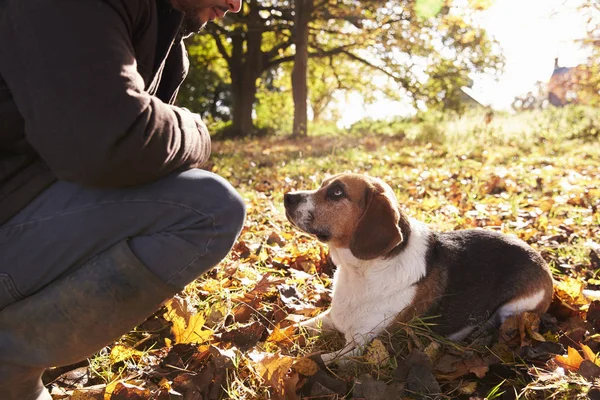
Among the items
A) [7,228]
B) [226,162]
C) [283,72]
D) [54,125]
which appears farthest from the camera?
[283,72]

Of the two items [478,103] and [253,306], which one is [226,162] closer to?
[253,306]

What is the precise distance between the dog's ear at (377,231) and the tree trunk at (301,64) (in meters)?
12.6

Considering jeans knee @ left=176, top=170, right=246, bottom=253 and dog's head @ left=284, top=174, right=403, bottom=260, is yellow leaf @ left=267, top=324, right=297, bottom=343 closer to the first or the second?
dog's head @ left=284, top=174, right=403, bottom=260

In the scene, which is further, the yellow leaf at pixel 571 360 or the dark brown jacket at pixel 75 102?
the yellow leaf at pixel 571 360

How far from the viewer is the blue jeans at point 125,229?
2.05 m

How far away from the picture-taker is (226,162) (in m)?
9.98

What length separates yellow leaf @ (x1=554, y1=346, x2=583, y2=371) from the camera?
99.7 inches

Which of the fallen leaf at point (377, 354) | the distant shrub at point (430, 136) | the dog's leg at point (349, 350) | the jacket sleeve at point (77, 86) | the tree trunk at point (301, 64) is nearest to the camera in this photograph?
the jacket sleeve at point (77, 86)

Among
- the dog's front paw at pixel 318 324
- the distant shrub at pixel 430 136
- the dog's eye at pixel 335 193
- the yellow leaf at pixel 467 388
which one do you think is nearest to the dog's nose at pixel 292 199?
the dog's eye at pixel 335 193

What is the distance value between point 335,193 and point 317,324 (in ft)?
2.61

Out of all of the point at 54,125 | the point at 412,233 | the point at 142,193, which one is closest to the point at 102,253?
the point at 142,193

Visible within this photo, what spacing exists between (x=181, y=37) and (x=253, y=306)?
5.41 ft

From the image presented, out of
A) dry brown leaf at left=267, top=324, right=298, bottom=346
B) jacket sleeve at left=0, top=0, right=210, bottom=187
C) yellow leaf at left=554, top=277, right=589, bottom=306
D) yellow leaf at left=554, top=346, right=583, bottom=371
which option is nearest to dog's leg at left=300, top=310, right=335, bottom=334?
dry brown leaf at left=267, top=324, right=298, bottom=346

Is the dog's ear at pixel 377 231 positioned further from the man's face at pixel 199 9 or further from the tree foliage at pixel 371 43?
the tree foliage at pixel 371 43
